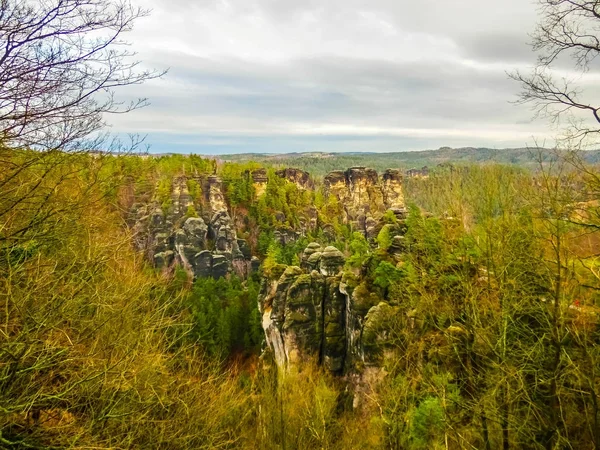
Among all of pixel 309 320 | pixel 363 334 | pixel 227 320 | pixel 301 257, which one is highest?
pixel 363 334

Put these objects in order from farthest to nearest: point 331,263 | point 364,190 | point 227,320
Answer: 1. point 364,190
2. point 227,320
3. point 331,263

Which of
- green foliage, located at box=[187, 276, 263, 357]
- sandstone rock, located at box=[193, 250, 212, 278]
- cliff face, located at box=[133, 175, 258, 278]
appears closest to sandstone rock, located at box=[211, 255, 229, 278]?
cliff face, located at box=[133, 175, 258, 278]

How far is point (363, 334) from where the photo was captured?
15.1 meters

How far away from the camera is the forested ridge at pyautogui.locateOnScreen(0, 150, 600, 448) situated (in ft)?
17.6

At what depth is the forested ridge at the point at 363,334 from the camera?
5.37 meters

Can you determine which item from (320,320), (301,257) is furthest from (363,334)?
(301,257)

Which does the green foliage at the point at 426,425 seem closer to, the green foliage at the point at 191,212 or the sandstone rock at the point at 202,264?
the sandstone rock at the point at 202,264

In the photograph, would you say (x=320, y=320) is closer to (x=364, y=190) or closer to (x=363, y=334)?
(x=363, y=334)

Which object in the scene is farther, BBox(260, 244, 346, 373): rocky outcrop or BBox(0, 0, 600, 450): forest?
BBox(260, 244, 346, 373): rocky outcrop

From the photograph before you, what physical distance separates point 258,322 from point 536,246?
24.8m

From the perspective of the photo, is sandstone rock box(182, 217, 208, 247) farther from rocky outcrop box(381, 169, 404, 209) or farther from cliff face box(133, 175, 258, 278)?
rocky outcrop box(381, 169, 404, 209)

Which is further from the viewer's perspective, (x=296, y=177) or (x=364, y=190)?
(x=296, y=177)

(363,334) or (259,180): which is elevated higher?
(259,180)

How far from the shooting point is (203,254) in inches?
1874
